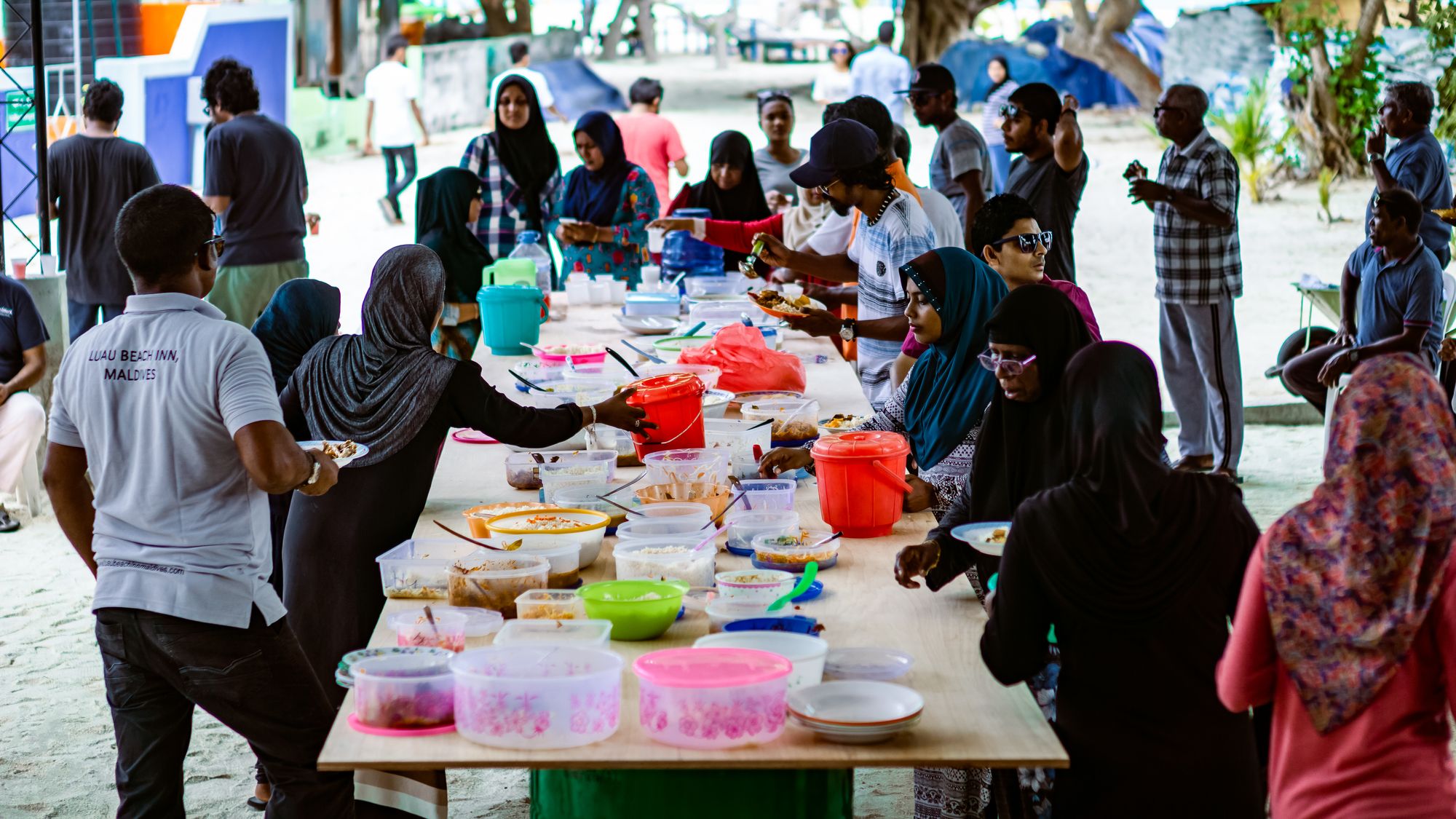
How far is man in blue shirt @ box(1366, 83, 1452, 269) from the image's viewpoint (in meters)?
6.88

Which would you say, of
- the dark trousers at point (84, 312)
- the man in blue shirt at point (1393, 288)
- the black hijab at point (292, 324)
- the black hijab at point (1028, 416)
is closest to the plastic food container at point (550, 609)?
the black hijab at point (1028, 416)

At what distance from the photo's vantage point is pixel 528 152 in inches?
296

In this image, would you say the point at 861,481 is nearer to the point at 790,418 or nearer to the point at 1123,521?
the point at 790,418

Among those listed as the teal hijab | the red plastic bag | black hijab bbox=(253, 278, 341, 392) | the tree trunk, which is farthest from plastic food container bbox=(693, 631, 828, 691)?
the tree trunk

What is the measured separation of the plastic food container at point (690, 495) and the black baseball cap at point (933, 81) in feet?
15.8

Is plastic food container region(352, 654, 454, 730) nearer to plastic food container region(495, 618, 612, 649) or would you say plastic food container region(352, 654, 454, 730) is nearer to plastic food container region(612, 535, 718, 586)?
plastic food container region(495, 618, 612, 649)

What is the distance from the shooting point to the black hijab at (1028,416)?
2.92 metres

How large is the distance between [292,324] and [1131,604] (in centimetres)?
271

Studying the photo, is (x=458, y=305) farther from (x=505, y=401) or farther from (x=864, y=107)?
(x=505, y=401)

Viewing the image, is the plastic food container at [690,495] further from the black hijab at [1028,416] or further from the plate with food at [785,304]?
the plate with food at [785,304]

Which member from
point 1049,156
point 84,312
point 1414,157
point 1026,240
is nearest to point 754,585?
point 1026,240

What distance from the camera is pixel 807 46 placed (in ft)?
135

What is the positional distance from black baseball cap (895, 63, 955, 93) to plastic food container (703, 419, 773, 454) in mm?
4189

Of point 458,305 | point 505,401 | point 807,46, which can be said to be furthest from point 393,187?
point 807,46
